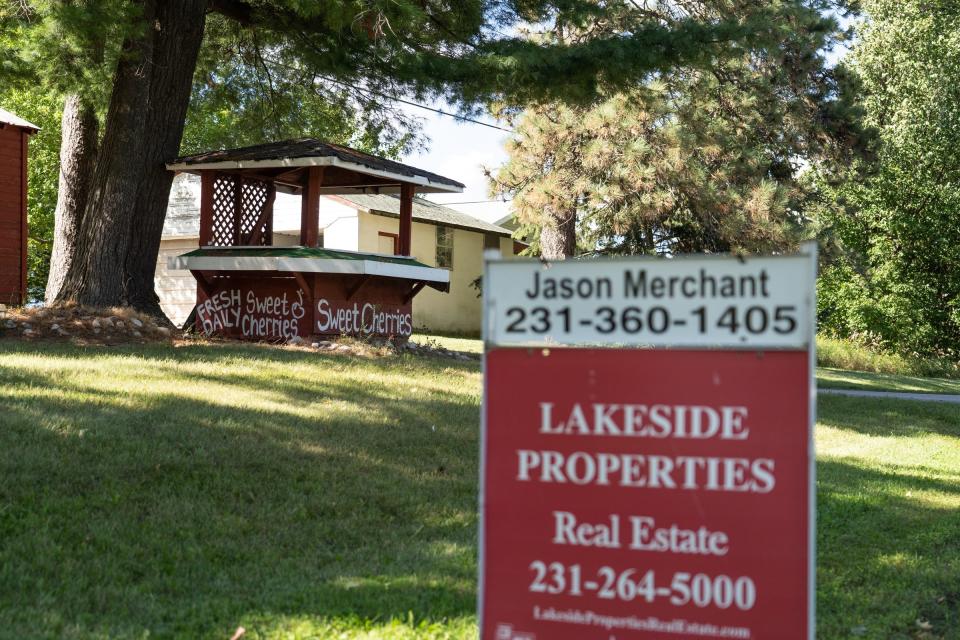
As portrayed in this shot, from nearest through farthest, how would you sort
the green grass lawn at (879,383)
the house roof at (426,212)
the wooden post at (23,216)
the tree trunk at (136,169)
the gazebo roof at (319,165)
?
1. the tree trunk at (136,169)
2. the gazebo roof at (319,165)
3. the green grass lawn at (879,383)
4. the wooden post at (23,216)
5. the house roof at (426,212)

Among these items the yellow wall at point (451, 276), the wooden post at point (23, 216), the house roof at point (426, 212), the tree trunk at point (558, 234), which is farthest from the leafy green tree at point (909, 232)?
the wooden post at point (23, 216)

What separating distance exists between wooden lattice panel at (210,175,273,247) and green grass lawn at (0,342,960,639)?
4.91 metres

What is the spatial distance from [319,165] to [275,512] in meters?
8.02

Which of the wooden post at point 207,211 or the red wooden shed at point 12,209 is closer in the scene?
the wooden post at point 207,211

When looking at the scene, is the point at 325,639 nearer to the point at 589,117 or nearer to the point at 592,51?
the point at 592,51

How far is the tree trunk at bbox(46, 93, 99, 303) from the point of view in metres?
14.5

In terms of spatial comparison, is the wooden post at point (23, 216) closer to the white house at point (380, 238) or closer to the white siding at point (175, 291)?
the white house at point (380, 238)

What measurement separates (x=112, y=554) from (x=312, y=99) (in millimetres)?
14556

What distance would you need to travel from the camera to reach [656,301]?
10.3 ft

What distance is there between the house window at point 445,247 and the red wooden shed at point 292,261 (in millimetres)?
14022

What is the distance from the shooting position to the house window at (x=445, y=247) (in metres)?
29.7

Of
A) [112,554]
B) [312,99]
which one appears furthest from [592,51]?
[112,554]

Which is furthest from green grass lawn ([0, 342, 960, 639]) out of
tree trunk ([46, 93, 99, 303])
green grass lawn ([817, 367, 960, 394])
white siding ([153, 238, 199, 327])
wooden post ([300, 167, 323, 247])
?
white siding ([153, 238, 199, 327])

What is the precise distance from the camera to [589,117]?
2047 centimetres
